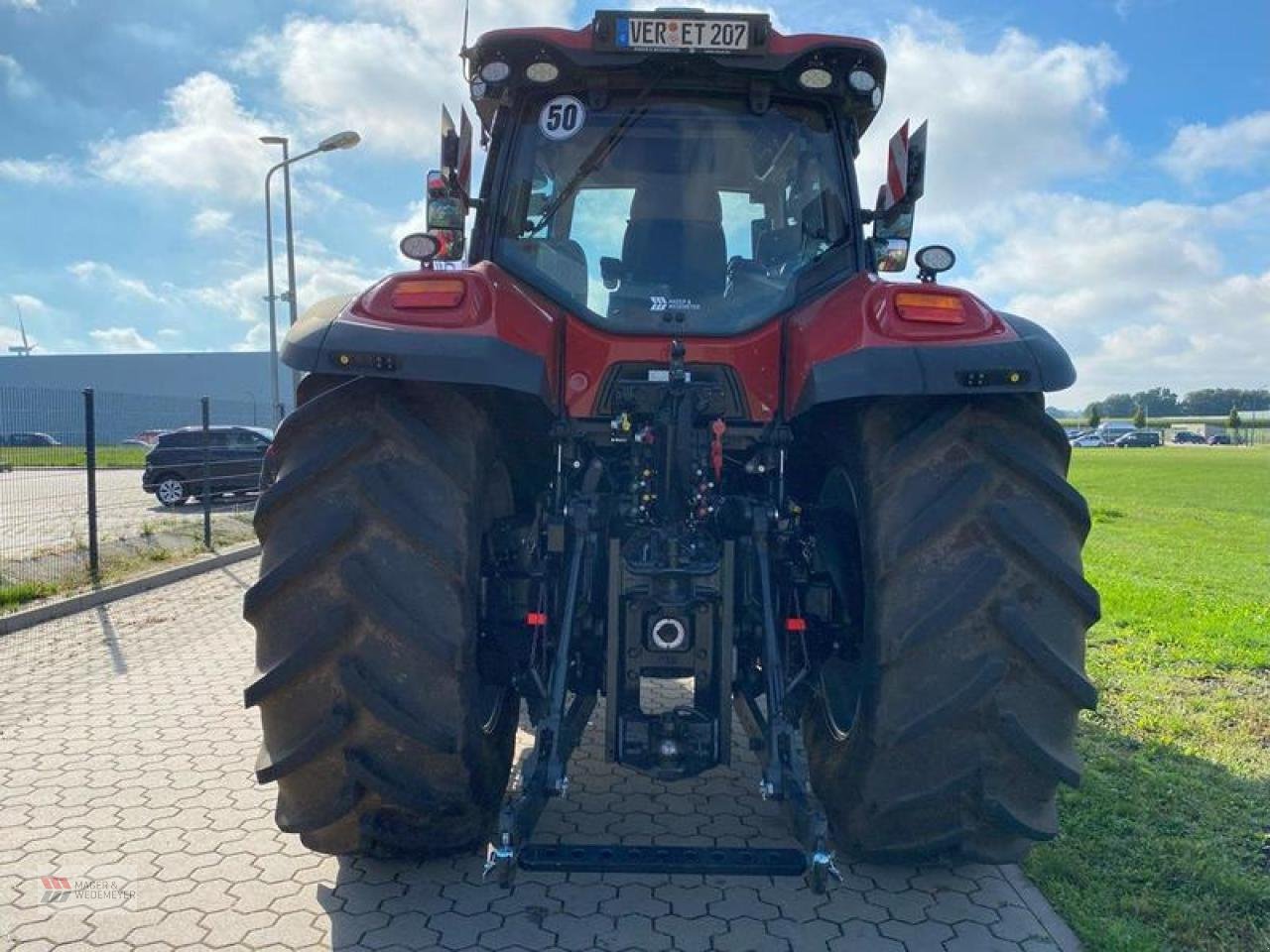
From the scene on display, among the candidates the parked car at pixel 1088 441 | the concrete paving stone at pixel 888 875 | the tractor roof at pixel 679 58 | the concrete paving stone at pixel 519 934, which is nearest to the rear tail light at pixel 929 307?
the tractor roof at pixel 679 58

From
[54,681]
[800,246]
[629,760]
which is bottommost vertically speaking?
[54,681]

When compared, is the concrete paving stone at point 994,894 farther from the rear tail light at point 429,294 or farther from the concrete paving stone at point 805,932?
the rear tail light at point 429,294

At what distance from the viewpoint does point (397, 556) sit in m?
2.89

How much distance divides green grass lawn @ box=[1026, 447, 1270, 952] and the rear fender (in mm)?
1875

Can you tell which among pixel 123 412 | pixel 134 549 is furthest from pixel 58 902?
pixel 123 412

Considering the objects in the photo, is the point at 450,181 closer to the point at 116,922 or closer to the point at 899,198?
the point at 899,198

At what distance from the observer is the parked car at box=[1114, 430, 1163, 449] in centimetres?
8095

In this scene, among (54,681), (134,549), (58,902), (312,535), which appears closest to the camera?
(312,535)

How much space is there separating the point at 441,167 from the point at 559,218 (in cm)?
73

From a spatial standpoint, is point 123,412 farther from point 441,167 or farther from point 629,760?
point 629,760

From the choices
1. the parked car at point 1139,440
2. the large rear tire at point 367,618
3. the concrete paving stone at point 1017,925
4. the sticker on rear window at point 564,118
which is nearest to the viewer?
the large rear tire at point 367,618

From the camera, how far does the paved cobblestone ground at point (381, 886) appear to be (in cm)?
314

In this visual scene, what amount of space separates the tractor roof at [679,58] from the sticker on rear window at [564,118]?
0.23 ft

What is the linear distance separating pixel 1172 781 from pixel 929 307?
2824 millimetres
